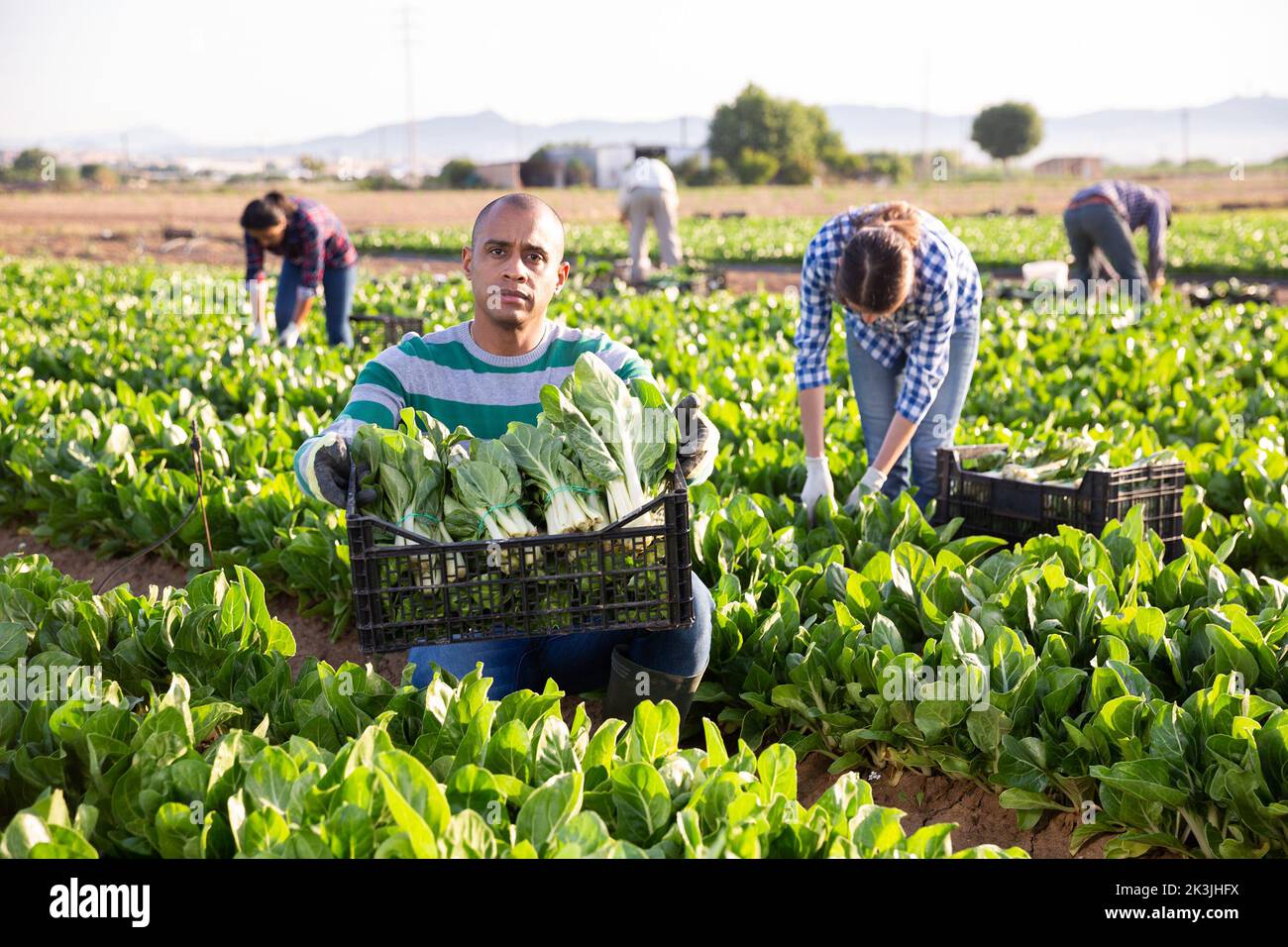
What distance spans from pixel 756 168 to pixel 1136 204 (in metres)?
83.7

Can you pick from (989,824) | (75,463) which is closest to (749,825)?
(989,824)

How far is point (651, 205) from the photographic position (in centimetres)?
1855

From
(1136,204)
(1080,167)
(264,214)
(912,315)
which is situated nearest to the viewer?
(912,315)

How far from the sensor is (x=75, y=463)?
22.6ft

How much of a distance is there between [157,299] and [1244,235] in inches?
1013

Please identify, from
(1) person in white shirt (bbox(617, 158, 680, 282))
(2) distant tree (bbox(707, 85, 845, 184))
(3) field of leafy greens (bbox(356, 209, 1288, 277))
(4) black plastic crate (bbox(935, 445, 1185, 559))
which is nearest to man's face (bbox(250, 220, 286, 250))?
(4) black plastic crate (bbox(935, 445, 1185, 559))

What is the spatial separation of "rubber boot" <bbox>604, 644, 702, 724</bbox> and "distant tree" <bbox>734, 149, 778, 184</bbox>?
93935 mm

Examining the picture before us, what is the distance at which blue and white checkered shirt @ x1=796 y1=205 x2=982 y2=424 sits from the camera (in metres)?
5.36

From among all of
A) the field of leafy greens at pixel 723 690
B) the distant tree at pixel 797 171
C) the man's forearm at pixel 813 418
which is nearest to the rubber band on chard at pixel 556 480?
the field of leafy greens at pixel 723 690

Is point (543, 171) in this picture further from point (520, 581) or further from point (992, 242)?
point (520, 581)

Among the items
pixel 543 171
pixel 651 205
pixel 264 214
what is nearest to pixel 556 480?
pixel 264 214

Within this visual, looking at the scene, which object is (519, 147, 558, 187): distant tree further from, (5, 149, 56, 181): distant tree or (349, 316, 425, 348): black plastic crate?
(349, 316, 425, 348): black plastic crate

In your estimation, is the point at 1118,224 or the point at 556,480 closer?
the point at 556,480
